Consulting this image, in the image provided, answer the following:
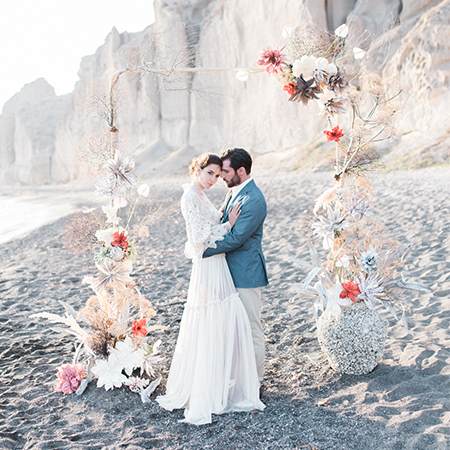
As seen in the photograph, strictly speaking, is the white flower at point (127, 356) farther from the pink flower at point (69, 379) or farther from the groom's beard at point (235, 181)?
the groom's beard at point (235, 181)

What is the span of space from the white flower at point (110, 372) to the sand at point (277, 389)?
0.25 ft

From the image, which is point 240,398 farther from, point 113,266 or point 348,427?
point 113,266

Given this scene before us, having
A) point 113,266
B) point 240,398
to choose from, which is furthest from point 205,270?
point 240,398

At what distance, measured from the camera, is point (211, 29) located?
2338 cm

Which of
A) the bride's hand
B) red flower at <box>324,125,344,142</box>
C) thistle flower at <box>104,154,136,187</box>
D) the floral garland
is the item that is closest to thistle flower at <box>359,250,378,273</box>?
red flower at <box>324,125,344,142</box>

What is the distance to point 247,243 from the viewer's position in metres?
2.74

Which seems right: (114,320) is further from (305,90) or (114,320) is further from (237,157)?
(305,90)

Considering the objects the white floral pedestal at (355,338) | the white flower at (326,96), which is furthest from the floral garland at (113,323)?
the white flower at (326,96)

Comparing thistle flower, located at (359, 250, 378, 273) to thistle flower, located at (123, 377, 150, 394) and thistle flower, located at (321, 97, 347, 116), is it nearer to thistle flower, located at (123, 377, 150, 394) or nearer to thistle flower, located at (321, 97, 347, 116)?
thistle flower, located at (321, 97, 347, 116)

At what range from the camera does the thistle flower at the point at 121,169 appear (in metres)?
2.85

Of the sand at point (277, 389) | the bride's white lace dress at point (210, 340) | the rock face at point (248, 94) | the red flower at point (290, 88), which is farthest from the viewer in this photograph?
the rock face at point (248, 94)

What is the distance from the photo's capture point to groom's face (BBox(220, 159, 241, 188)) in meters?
2.70

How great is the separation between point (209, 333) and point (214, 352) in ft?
0.41

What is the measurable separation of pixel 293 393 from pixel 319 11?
742 inches
